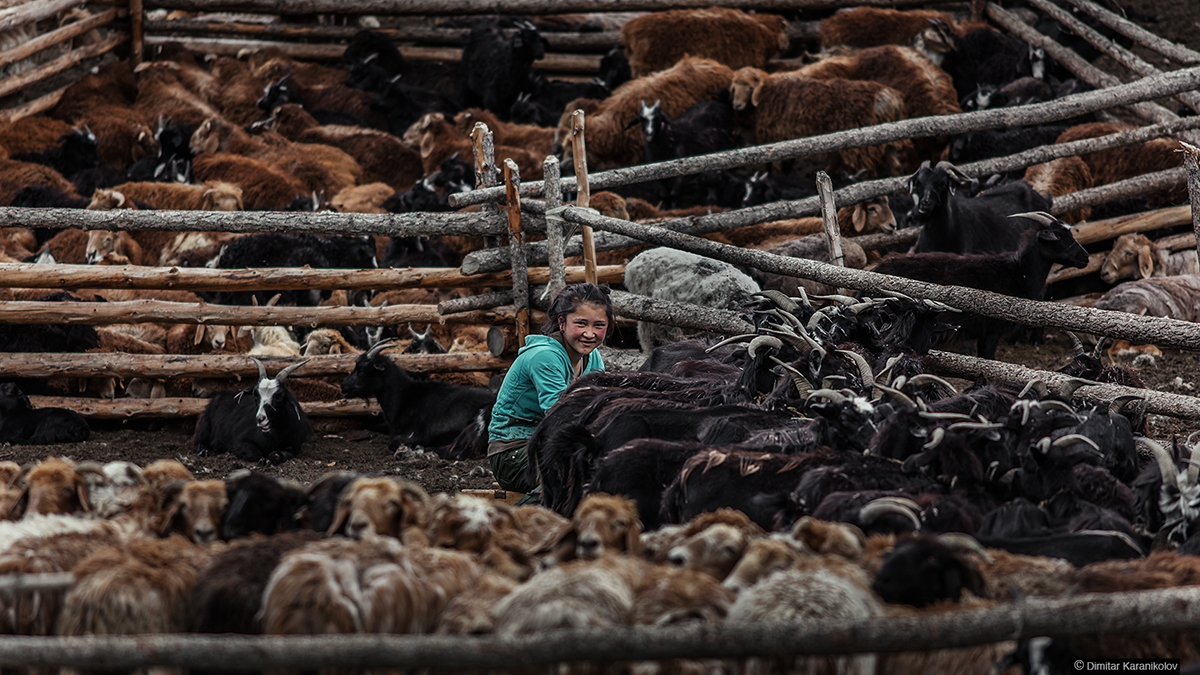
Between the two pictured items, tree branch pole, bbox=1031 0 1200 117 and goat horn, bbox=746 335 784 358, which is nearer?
goat horn, bbox=746 335 784 358

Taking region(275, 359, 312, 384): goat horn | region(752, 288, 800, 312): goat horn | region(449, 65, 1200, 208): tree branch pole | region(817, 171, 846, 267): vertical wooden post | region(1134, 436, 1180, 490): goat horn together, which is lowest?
region(275, 359, 312, 384): goat horn

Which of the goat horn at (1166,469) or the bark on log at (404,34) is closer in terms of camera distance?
the goat horn at (1166,469)

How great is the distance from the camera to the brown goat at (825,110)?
13.5 meters

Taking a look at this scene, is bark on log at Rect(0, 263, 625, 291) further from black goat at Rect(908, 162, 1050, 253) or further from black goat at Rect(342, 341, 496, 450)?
black goat at Rect(908, 162, 1050, 253)

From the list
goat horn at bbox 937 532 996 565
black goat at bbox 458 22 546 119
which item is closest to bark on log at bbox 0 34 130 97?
black goat at bbox 458 22 546 119

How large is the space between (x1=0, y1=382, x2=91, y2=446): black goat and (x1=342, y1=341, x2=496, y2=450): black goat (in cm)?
230

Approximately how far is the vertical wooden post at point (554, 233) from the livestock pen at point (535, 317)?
0.06ft

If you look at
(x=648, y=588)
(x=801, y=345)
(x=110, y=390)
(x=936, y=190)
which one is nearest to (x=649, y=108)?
(x=936, y=190)

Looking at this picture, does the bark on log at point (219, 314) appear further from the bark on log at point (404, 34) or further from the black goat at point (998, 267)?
the bark on log at point (404, 34)

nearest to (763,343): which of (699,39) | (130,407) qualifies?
(130,407)

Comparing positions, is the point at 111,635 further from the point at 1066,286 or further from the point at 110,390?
the point at 1066,286

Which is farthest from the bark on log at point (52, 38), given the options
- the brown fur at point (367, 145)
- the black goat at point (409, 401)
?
the black goat at point (409, 401)

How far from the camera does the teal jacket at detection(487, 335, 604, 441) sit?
21.2 feet

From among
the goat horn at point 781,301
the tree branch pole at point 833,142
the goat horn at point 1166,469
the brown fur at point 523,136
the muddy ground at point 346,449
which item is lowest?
the muddy ground at point 346,449
